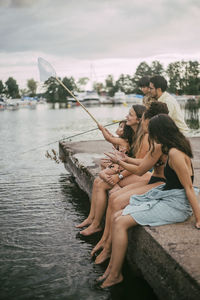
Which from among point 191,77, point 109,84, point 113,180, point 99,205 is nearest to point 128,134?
point 113,180

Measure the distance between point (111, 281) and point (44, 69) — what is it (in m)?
3.81

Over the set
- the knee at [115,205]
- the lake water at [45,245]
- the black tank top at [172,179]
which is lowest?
the lake water at [45,245]

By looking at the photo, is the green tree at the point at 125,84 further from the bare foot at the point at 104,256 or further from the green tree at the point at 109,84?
the bare foot at the point at 104,256

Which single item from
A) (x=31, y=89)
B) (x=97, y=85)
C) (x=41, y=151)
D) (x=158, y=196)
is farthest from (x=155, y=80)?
(x=31, y=89)

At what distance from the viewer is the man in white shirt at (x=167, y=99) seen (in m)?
5.46

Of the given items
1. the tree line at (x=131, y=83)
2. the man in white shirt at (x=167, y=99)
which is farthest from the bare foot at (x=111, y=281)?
the tree line at (x=131, y=83)

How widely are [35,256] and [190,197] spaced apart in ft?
7.00

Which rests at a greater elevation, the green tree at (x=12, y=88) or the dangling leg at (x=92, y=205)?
the green tree at (x=12, y=88)

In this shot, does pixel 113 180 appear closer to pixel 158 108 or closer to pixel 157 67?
pixel 158 108

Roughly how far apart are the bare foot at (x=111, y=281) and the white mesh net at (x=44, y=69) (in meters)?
3.61

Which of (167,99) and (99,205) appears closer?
(99,205)

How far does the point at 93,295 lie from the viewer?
3.40 metres

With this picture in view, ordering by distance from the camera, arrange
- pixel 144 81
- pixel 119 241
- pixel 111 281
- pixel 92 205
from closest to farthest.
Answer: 1. pixel 119 241
2. pixel 111 281
3. pixel 92 205
4. pixel 144 81

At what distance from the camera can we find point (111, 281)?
3.44 meters
